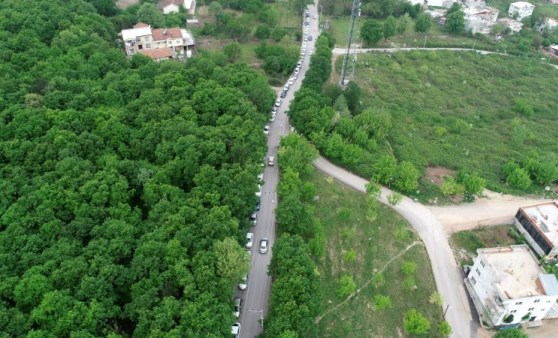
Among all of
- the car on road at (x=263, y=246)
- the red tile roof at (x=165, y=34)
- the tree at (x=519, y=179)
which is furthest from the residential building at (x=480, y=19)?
the car on road at (x=263, y=246)

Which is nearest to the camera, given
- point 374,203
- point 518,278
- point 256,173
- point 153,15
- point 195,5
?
point 518,278

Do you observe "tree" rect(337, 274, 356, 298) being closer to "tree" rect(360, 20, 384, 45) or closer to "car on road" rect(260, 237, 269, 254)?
"car on road" rect(260, 237, 269, 254)

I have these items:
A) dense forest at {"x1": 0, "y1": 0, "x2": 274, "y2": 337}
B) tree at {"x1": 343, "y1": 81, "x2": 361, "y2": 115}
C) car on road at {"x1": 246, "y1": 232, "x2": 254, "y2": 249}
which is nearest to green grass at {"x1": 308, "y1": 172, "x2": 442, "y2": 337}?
car on road at {"x1": 246, "y1": 232, "x2": 254, "y2": 249}

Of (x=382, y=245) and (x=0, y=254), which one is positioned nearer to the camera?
(x=0, y=254)

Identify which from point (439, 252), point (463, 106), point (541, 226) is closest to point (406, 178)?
point (439, 252)

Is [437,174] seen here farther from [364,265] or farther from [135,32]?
[135,32]

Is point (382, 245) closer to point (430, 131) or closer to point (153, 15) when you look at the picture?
point (430, 131)

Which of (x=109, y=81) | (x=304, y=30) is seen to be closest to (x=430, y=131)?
(x=304, y=30)
